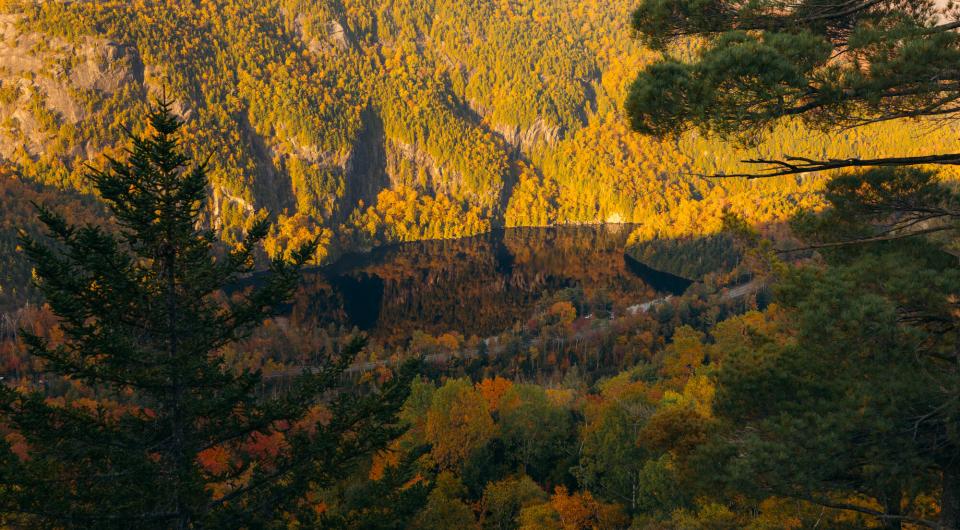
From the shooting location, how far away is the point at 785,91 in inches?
336

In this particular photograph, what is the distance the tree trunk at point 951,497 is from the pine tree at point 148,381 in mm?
9625

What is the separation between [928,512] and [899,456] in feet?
27.0

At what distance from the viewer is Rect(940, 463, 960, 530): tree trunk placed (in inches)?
369

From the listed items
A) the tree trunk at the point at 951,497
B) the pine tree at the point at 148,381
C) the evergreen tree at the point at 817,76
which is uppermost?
the evergreen tree at the point at 817,76

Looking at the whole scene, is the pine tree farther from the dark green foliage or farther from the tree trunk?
the tree trunk

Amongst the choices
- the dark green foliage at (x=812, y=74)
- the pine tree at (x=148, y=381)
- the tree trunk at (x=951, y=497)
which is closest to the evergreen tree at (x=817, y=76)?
the dark green foliage at (x=812, y=74)

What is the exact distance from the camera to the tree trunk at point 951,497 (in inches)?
369

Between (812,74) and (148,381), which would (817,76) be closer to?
(812,74)

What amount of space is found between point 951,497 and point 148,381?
43.6 feet

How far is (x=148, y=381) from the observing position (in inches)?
386

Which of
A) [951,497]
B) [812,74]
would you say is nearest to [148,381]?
[812,74]

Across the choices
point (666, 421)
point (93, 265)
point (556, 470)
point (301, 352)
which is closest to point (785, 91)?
point (93, 265)

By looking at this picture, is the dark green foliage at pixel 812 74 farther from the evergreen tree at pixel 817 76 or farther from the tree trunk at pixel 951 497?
the tree trunk at pixel 951 497

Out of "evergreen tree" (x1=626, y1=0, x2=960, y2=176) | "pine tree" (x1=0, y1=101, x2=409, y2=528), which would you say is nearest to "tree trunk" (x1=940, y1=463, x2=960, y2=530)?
"evergreen tree" (x1=626, y1=0, x2=960, y2=176)
